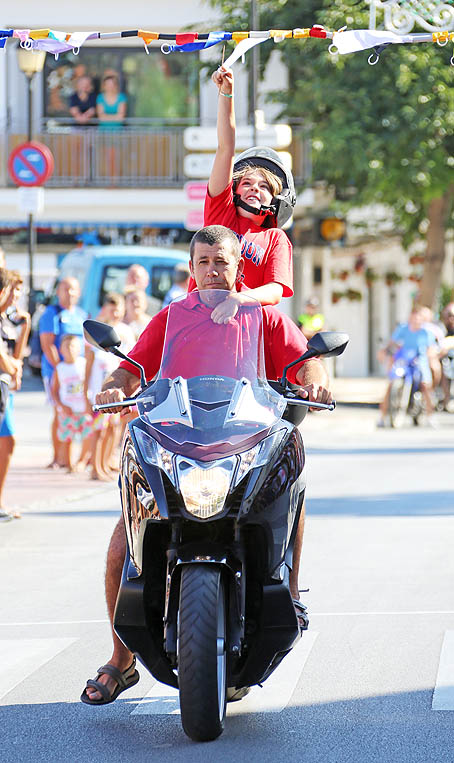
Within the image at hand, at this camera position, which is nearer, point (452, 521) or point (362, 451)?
point (452, 521)

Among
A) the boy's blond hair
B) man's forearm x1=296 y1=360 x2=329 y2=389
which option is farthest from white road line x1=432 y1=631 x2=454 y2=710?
the boy's blond hair

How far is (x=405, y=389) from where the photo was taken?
22234mm

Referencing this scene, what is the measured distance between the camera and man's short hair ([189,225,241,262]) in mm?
5742

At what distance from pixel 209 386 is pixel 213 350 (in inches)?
7.6

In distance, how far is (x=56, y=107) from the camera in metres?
37.7

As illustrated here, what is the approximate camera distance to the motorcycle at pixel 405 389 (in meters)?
22.0

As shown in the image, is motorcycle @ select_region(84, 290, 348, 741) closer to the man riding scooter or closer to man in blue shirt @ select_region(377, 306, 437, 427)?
the man riding scooter

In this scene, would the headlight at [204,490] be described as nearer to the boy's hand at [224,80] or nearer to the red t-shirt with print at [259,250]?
the red t-shirt with print at [259,250]

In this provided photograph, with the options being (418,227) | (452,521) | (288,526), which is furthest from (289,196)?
(418,227)

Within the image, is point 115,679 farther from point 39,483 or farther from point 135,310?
point 135,310

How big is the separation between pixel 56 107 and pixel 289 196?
32.0 meters

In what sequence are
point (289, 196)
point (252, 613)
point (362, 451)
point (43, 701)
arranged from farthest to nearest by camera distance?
point (362, 451) < point (289, 196) < point (43, 701) < point (252, 613)

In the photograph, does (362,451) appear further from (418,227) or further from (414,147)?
(418,227)

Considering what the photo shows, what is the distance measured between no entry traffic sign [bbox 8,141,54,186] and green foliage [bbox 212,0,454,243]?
5.08 meters
